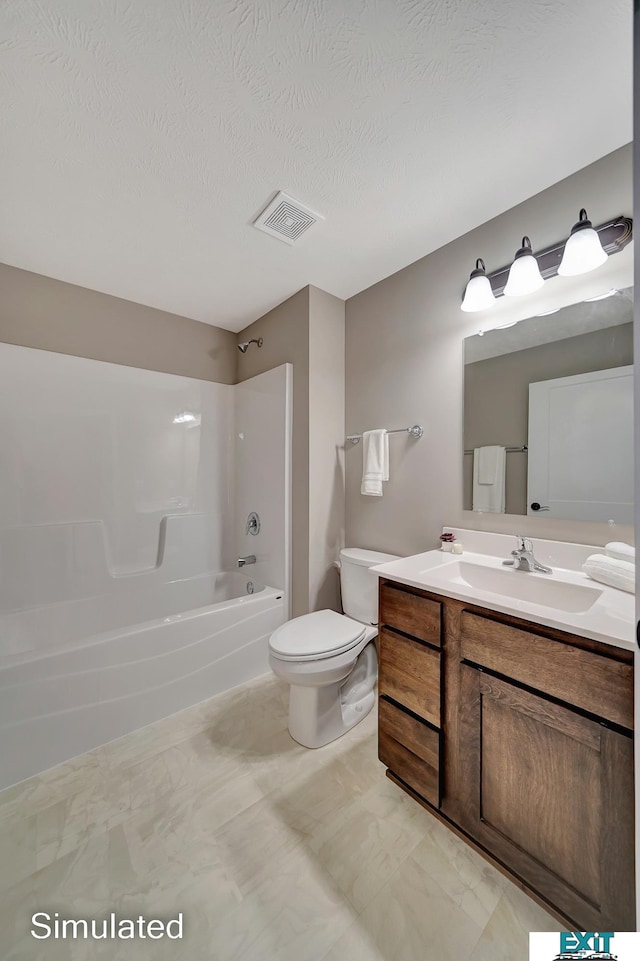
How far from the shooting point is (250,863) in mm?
1088

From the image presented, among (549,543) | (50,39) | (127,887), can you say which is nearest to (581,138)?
(549,543)

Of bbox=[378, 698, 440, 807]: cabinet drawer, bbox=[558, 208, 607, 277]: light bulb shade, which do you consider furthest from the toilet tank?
bbox=[558, 208, 607, 277]: light bulb shade

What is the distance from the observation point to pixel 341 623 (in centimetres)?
172

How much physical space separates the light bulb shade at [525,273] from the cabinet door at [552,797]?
144 centimetres

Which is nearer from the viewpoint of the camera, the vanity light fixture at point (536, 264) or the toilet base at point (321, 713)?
the vanity light fixture at point (536, 264)

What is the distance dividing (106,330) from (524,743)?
2934 millimetres

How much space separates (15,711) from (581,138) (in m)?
2.98

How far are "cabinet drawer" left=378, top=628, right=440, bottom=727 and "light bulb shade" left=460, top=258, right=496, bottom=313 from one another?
4.73ft

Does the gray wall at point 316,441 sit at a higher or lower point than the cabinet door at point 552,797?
higher

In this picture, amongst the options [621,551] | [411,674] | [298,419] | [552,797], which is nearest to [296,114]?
[298,419]

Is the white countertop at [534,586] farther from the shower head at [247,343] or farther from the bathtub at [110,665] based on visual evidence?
the shower head at [247,343]

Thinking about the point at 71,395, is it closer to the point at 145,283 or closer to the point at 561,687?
the point at 145,283

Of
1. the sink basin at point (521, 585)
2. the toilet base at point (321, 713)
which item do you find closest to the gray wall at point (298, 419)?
the toilet base at point (321, 713)

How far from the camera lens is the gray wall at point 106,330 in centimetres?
204
